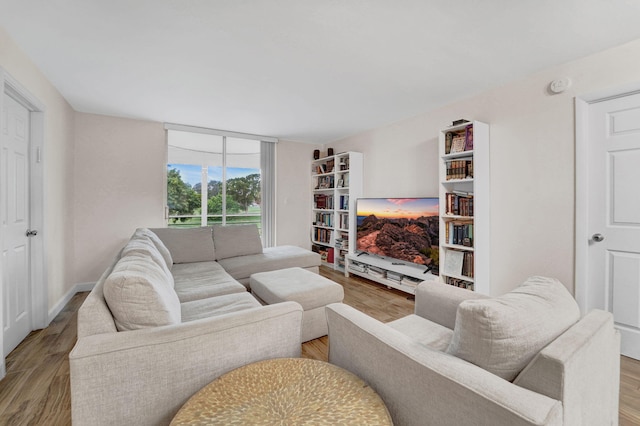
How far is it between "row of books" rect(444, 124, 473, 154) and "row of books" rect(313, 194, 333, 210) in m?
2.27

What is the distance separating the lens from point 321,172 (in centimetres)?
504

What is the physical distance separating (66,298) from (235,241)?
1.98 meters

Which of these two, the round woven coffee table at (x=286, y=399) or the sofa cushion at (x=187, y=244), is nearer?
the round woven coffee table at (x=286, y=399)

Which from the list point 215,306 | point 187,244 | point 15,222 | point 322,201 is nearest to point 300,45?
point 215,306

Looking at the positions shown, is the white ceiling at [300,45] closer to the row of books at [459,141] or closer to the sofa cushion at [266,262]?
the row of books at [459,141]

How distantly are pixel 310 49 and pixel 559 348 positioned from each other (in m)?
2.22

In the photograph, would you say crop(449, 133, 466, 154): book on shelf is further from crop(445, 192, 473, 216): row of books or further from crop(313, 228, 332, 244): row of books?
crop(313, 228, 332, 244): row of books

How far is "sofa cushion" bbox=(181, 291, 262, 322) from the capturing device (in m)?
1.76

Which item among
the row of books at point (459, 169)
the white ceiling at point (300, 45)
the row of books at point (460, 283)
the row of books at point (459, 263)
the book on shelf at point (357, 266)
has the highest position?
the white ceiling at point (300, 45)

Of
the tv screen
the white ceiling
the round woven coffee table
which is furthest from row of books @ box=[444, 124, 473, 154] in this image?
the round woven coffee table

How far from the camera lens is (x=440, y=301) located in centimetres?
168

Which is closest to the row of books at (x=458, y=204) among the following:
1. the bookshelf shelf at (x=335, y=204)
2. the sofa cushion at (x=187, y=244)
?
the bookshelf shelf at (x=335, y=204)

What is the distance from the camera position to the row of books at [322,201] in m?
4.89

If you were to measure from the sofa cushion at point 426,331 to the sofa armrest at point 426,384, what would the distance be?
1.40 feet
